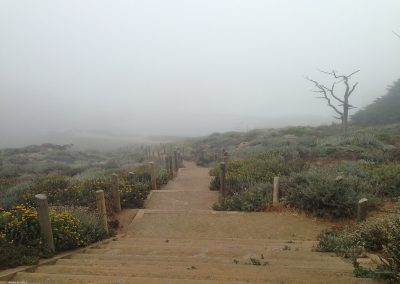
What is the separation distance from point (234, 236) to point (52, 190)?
21.6 ft

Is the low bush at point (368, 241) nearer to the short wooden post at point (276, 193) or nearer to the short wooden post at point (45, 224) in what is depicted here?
the short wooden post at point (276, 193)

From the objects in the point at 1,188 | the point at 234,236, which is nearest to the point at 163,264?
the point at 234,236

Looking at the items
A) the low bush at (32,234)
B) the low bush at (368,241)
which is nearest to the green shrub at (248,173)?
the low bush at (32,234)

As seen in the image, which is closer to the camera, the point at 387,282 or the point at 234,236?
the point at 387,282

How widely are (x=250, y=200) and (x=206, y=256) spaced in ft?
18.4

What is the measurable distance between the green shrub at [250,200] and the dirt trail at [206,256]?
596 mm

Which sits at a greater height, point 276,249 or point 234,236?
point 276,249

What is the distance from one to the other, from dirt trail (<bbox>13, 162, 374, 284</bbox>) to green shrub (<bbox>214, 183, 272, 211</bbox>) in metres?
0.60

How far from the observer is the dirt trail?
175 inches

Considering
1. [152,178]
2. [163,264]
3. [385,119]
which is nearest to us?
[163,264]

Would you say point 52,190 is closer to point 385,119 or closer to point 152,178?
point 152,178

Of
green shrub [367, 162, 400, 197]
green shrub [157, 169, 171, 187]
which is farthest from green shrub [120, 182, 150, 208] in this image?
green shrub [367, 162, 400, 197]

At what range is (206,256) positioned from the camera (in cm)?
607

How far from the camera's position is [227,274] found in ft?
15.1
